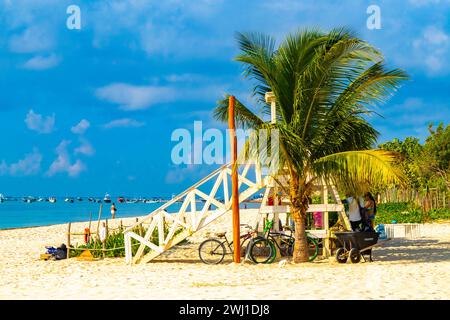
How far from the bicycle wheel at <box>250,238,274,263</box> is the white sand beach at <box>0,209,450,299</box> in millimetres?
556

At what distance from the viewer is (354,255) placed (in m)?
14.5

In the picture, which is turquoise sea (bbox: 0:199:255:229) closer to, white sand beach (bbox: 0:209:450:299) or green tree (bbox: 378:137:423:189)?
green tree (bbox: 378:137:423:189)

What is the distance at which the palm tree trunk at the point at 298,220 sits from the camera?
14797 millimetres

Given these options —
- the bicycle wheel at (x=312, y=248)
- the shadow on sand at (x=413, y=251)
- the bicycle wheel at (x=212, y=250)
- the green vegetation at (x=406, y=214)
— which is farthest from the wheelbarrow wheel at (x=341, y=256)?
the green vegetation at (x=406, y=214)

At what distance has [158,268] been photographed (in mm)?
14773

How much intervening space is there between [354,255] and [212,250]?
3.61m

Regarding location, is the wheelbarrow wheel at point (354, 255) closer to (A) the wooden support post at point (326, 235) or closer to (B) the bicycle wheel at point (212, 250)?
(A) the wooden support post at point (326, 235)

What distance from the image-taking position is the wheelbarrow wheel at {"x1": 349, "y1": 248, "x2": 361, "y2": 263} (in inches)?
567

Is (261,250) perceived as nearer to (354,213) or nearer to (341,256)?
(341,256)

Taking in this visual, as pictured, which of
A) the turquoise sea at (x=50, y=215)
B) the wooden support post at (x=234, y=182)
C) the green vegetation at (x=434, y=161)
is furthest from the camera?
the turquoise sea at (x=50, y=215)

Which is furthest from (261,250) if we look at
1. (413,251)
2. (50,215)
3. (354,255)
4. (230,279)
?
(50,215)

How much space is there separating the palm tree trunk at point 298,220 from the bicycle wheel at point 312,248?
→ 13.9 inches
